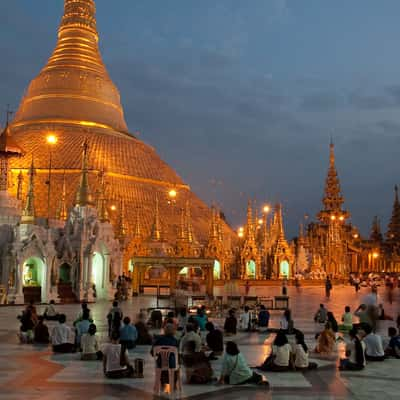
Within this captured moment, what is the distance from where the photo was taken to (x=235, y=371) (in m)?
9.46

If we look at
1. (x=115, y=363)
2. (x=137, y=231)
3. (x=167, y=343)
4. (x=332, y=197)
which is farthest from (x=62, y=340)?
(x=332, y=197)

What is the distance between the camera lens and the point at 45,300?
1104 inches

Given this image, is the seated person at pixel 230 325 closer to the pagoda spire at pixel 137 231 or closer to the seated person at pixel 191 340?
the seated person at pixel 191 340

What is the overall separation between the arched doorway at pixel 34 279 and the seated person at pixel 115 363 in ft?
62.4

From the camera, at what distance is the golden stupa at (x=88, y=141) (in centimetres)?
5162

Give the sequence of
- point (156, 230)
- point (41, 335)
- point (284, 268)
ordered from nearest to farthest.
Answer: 1. point (41, 335)
2. point (156, 230)
3. point (284, 268)

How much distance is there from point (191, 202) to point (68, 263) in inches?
1169

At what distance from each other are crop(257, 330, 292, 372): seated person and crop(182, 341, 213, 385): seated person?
1.37m

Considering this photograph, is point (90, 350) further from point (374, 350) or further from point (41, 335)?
point (374, 350)

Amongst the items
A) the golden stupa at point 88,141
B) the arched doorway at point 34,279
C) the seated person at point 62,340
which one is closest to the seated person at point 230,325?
the seated person at point 62,340

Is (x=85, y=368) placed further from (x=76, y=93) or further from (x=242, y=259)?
(x=76, y=93)

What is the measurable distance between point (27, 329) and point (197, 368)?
6281 mm

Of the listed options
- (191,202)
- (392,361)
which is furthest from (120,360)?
(191,202)

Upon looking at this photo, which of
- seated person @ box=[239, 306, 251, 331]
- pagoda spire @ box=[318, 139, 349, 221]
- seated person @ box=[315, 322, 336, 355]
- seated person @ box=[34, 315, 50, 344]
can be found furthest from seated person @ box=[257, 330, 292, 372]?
pagoda spire @ box=[318, 139, 349, 221]
